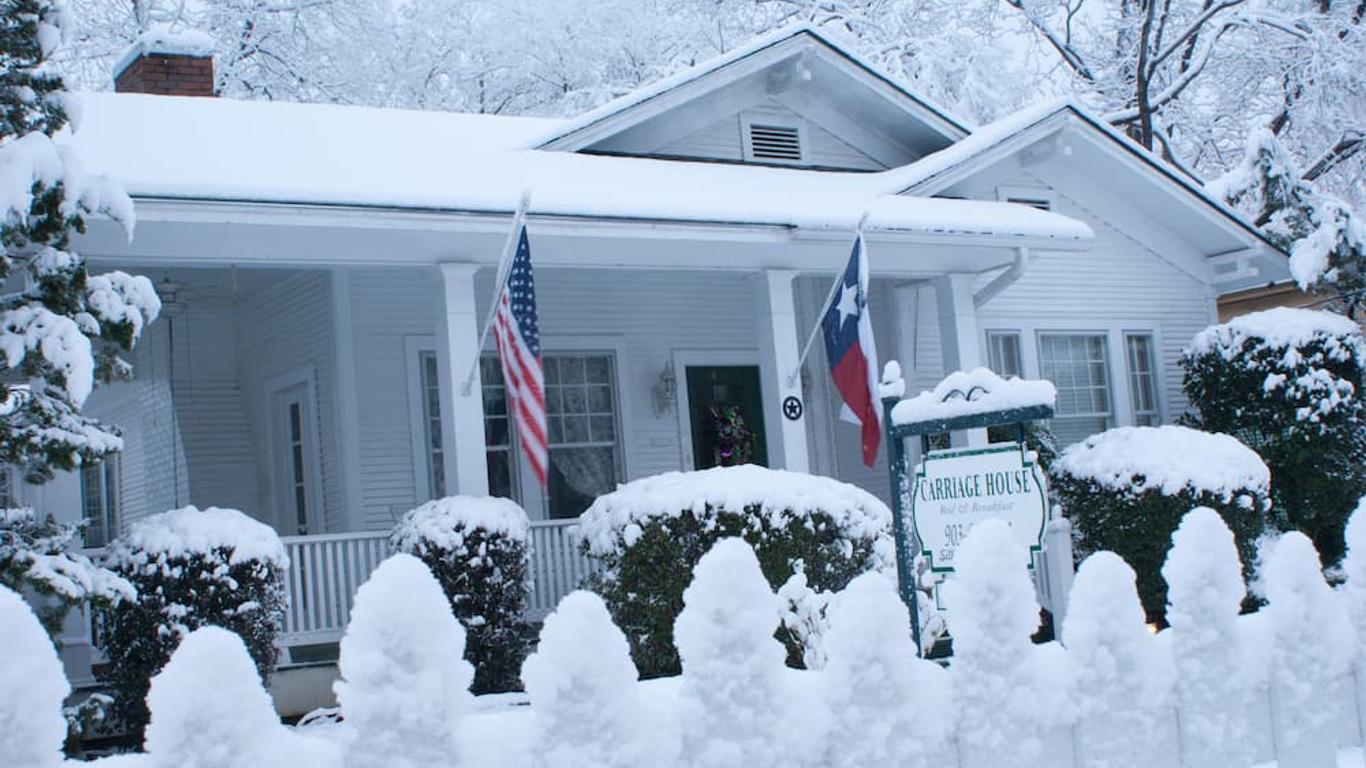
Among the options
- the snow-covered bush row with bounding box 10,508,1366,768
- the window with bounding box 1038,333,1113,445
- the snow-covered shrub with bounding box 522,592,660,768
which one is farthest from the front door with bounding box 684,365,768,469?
the snow-covered shrub with bounding box 522,592,660,768

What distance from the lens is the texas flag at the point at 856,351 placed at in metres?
9.23

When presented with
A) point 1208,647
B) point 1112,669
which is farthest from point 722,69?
point 1112,669

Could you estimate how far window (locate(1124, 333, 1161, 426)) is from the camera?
16.0 metres

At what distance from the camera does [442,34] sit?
29641mm

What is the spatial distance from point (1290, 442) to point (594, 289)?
22.5 ft

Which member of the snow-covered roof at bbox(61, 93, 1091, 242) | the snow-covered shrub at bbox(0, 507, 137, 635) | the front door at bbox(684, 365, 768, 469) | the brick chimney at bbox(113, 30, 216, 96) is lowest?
the snow-covered shrub at bbox(0, 507, 137, 635)

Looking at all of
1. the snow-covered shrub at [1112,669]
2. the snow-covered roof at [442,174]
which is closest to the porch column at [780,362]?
the snow-covered roof at [442,174]

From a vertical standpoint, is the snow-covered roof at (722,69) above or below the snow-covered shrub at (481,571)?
above

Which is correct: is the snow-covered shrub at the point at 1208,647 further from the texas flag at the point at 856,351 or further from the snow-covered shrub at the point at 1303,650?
the texas flag at the point at 856,351

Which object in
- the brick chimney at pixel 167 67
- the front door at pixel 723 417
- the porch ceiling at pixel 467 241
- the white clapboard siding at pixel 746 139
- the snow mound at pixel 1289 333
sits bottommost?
the front door at pixel 723 417

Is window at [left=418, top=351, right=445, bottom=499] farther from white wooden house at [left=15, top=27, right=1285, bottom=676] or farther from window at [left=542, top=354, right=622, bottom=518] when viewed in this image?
window at [left=542, top=354, right=622, bottom=518]

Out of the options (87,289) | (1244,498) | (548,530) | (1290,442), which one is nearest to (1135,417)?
(1290,442)

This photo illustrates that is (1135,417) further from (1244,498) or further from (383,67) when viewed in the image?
(383,67)

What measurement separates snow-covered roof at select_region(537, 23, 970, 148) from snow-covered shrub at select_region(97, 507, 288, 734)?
5.15 metres
